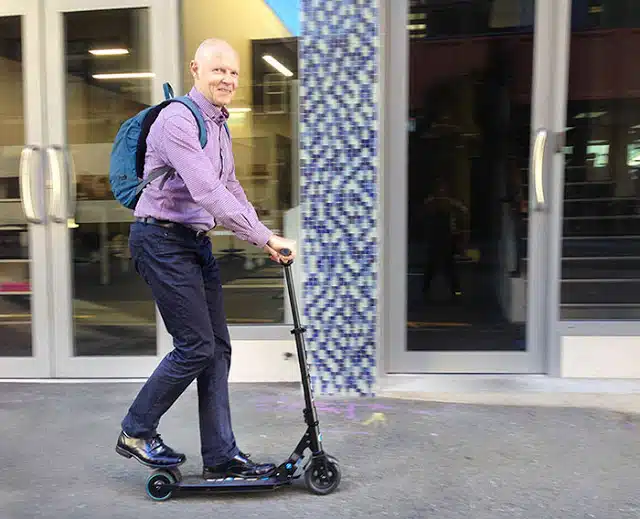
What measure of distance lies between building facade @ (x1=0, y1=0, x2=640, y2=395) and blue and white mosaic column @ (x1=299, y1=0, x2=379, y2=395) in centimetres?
1

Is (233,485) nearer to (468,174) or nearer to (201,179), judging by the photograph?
(201,179)

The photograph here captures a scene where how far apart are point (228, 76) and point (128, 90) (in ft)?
7.13

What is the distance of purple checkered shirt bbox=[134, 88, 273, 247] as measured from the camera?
2.50m

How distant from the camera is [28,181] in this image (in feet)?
14.6

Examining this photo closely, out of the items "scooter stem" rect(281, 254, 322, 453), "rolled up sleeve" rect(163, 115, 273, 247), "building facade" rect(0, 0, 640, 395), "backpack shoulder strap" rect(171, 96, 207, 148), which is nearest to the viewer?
"rolled up sleeve" rect(163, 115, 273, 247)

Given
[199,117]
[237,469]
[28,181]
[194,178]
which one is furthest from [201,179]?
[28,181]

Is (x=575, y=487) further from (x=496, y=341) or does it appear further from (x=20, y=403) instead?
(x=20, y=403)

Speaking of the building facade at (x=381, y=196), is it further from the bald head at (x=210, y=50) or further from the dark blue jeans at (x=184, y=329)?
the bald head at (x=210, y=50)

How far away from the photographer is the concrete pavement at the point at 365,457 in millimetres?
2764

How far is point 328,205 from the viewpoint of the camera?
13.3 ft

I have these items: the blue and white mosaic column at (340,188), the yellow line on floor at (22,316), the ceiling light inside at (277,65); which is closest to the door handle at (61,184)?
the yellow line on floor at (22,316)

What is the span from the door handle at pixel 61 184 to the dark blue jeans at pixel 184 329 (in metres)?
2.03

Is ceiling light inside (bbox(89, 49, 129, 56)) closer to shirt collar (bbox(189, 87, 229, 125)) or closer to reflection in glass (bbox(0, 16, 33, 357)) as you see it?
reflection in glass (bbox(0, 16, 33, 357))

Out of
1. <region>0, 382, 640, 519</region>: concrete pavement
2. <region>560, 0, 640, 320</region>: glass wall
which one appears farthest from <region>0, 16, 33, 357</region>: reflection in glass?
<region>560, 0, 640, 320</region>: glass wall
